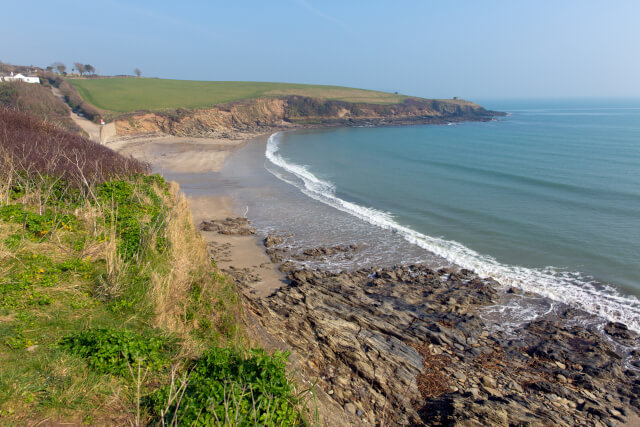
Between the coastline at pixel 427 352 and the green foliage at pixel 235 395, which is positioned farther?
the coastline at pixel 427 352

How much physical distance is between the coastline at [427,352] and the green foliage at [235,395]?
4.92 ft

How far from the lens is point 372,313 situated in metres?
11.7

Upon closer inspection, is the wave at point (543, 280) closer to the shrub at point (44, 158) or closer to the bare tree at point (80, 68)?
the shrub at point (44, 158)

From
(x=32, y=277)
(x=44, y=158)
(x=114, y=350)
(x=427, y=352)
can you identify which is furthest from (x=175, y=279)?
(x=44, y=158)

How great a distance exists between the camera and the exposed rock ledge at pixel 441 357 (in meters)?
7.57

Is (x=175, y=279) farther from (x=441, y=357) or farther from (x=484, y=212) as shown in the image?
(x=484, y=212)

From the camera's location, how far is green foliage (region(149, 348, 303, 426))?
4.34 metres

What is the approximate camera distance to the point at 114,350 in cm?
514

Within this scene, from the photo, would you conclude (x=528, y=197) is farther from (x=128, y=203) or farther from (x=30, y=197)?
(x=30, y=197)

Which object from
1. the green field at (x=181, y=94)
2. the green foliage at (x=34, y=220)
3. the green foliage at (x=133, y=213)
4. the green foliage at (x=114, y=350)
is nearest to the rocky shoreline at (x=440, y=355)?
the green foliage at (x=114, y=350)

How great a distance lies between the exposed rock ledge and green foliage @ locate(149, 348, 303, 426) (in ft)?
5.89

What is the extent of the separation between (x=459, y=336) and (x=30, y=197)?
12.8 metres

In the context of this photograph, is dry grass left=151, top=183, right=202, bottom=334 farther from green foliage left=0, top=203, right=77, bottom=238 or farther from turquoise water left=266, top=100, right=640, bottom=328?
turquoise water left=266, top=100, right=640, bottom=328

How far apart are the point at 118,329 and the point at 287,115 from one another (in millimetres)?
79661
